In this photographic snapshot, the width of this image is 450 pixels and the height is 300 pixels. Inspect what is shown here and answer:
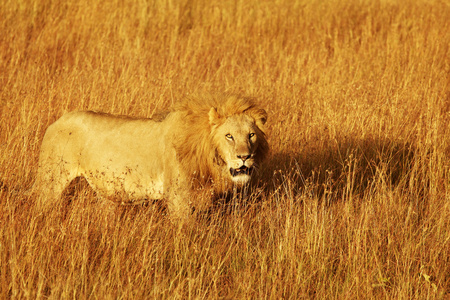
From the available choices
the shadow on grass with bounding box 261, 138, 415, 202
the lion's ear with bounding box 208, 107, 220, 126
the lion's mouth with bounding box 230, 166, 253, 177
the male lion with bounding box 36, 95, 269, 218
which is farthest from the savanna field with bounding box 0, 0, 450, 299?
the lion's ear with bounding box 208, 107, 220, 126

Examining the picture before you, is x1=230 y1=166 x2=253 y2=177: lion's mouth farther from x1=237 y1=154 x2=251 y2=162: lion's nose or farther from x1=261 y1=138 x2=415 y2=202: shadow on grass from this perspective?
x1=261 y1=138 x2=415 y2=202: shadow on grass

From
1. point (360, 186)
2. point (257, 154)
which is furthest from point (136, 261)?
point (360, 186)

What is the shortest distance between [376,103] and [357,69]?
4.87 ft

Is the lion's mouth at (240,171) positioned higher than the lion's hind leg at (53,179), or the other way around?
the lion's mouth at (240,171)

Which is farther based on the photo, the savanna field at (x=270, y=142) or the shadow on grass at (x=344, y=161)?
the shadow on grass at (x=344, y=161)

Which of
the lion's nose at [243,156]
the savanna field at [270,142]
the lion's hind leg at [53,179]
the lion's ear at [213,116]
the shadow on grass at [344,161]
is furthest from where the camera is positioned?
the shadow on grass at [344,161]

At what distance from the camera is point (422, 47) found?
9039 mm

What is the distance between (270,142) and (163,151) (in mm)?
2060

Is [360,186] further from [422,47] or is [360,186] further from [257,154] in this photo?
[422,47]

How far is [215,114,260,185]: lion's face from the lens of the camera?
418 cm

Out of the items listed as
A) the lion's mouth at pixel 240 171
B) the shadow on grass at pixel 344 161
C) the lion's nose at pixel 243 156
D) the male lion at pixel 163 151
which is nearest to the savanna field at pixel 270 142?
the shadow on grass at pixel 344 161

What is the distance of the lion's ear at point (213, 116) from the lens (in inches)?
174

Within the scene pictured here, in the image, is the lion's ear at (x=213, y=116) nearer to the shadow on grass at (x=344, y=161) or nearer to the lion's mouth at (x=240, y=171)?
the lion's mouth at (x=240, y=171)

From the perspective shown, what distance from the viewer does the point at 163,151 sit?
4.68m
